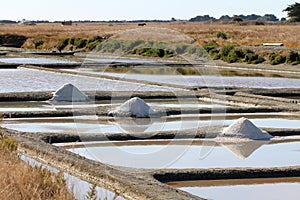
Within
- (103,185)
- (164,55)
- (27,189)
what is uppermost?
(27,189)

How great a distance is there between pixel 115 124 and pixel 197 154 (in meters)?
2.58

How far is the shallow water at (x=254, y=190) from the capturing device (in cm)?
637

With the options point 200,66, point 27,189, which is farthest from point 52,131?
point 200,66

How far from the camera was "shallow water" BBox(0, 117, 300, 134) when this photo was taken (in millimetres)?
10195

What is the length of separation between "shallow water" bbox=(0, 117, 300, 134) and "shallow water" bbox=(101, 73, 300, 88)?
643cm

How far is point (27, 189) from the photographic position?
4.73 metres

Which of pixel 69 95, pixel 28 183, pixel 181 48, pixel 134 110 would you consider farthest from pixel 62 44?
pixel 28 183

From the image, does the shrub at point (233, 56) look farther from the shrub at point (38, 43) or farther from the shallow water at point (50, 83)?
the shrub at point (38, 43)

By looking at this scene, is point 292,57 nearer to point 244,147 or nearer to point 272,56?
point 272,56

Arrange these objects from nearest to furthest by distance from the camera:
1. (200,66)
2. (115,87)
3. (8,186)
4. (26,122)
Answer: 1. (8,186)
2. (26,122)
3. (115,87)
4. (200,66)

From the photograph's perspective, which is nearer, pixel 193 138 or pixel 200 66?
pixel 193 138

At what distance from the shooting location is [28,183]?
4.92 metres

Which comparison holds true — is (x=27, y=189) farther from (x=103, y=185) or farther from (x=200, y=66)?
(x=200, y=66)

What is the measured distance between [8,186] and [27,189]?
142mm
